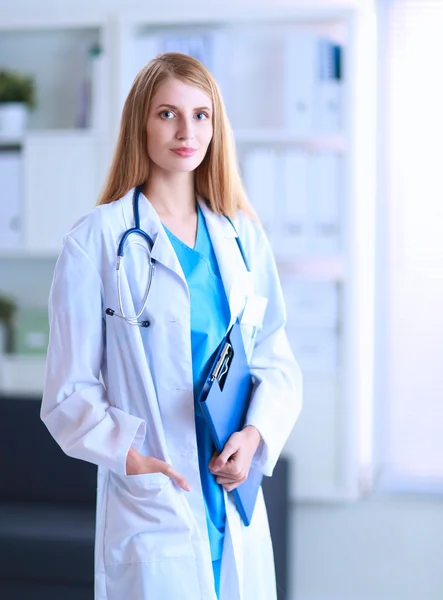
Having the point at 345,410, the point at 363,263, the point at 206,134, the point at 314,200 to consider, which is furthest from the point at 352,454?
the point at 206,134

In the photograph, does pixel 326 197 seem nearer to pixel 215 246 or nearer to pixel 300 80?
pixel 300 80

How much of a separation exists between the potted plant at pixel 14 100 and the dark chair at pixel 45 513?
3.24 feet

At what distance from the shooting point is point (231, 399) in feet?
4.09

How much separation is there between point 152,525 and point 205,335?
0.31 meters

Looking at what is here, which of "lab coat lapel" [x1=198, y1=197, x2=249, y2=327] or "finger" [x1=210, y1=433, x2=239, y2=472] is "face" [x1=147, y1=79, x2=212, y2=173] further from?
"finger" [x1=210, y1=433, x2=239, y2=472]

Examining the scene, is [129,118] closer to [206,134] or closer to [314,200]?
[206,134]

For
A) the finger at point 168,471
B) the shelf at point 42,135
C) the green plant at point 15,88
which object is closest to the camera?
the finger at point 168,471

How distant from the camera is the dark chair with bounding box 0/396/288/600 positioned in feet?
7.68

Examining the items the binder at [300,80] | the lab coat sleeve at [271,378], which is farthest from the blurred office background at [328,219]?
the lab coat sleeve at [271,378]

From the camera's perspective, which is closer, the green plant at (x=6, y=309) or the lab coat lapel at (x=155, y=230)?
the lab coat lapel at (x=155, y=230)

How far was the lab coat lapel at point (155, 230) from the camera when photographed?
1236 millimetres

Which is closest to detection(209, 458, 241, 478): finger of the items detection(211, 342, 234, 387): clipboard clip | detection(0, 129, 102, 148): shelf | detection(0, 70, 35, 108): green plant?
detection(211, 342, 234, 387): clipboard clip

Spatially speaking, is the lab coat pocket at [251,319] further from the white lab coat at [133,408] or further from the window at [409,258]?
the window at [409,258]

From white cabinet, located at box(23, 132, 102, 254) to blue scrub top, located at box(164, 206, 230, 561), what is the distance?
149 centimetres
